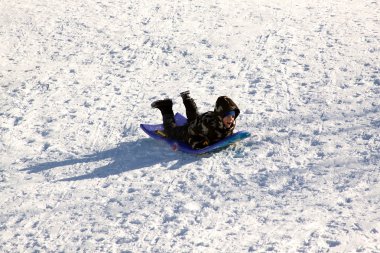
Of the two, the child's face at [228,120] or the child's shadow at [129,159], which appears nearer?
the child's face at [228,120]

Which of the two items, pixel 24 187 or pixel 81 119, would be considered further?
pixel 81 119

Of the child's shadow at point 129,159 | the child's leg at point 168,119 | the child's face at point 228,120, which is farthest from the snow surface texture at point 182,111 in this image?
the child's face at point 228,120

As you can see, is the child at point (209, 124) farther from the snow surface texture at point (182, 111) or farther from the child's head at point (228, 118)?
the snow surface texture at point (182, 111)

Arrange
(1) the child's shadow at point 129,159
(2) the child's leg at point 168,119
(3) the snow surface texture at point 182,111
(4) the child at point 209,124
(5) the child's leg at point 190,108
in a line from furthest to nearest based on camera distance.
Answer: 1. (2) the child's leg at point 168,119
2. (5) the child's leg at point 190,108
3. (1) the child's shadow at point 129,159
4. (4) the child at point 209,124
5. (3) the snow surface texture at point 182,111

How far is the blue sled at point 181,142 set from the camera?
20.7 ft

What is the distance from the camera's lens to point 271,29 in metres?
9.49

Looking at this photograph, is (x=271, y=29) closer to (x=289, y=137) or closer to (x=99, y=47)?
(x=99, y=47)

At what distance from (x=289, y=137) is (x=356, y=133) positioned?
67 cm

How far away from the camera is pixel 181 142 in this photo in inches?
258

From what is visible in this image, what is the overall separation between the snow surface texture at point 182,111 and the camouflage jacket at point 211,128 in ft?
0.69

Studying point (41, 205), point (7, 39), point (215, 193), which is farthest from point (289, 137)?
point (7, 39)

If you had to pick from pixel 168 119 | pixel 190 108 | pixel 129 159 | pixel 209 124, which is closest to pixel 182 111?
pixel 168 119

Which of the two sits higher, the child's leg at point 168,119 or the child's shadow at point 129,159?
the child's leg at point 168,119

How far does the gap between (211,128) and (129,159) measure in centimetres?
89
